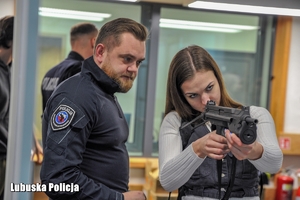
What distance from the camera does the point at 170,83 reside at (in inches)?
61.4

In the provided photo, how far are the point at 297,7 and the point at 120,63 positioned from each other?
67cm

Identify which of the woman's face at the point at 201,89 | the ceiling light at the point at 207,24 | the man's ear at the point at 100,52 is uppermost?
the ceiling light at the point at 207,24

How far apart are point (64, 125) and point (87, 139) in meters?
0.10

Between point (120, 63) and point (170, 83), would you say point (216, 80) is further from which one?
point (120, 63)

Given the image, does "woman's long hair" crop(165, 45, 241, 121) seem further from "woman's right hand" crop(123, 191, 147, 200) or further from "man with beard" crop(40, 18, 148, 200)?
"woman's right hand" crop(123, 191, 147, 200)

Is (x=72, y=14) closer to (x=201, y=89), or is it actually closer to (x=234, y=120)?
(x=201, y=89)

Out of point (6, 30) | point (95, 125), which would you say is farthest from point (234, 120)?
point (6, 30)

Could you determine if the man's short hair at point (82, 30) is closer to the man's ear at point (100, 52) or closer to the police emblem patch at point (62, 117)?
the man's ear at point (100, 52)

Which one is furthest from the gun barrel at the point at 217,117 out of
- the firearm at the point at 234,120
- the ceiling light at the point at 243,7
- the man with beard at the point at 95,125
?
the ceiling light at the point at 243,7

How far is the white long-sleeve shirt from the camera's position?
1.38m

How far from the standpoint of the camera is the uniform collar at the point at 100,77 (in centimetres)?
142

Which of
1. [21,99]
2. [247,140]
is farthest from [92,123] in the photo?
[247,140]

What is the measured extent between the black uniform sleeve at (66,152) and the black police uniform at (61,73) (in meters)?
1.27

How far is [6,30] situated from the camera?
2.21 m
